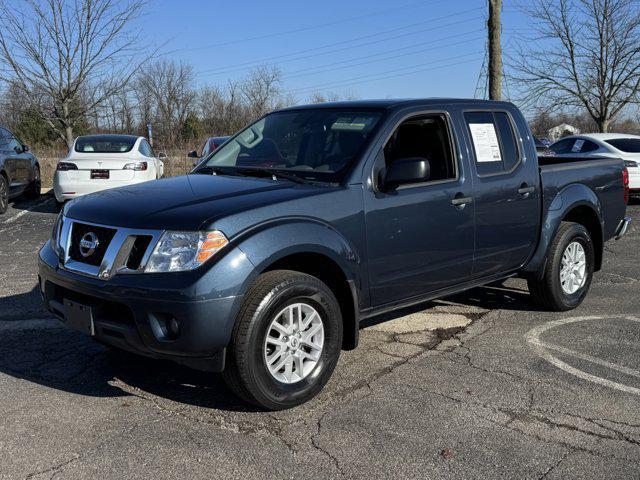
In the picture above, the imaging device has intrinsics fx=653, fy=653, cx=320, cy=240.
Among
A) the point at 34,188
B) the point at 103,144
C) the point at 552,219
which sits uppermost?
the point at 103,144

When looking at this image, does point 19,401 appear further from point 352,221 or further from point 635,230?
point 635,230

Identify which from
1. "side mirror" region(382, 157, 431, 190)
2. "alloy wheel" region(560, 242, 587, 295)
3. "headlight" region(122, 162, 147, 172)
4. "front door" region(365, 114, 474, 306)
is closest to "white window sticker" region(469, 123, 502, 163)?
"front door" region(365, 114, 474, 306)

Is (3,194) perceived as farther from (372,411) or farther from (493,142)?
(372,411)

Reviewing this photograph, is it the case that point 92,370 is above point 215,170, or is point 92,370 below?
below

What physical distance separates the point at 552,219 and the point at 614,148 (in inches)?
368

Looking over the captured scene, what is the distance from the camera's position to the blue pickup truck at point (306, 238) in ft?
11.3

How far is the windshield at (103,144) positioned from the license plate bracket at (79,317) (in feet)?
29.3

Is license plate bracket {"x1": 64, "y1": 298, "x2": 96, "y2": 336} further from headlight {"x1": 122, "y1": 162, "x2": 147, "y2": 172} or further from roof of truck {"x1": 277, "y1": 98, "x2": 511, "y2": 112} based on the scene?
headlight {"x1": 122, "y1": 162, "x2": 147, "y2": 172}

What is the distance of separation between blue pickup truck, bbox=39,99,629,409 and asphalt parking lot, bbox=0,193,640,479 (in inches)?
13.7

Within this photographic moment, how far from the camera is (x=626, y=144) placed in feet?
45.9

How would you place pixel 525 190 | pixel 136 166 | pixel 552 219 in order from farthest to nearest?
pixel 136 166 < pixel 552 219 < pixel 525 190

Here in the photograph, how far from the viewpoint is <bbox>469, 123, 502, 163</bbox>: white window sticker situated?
504 cm

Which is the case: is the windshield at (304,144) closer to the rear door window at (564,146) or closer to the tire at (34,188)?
the tire at (34,188)

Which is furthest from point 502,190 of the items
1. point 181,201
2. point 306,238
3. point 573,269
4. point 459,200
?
point 181,201
